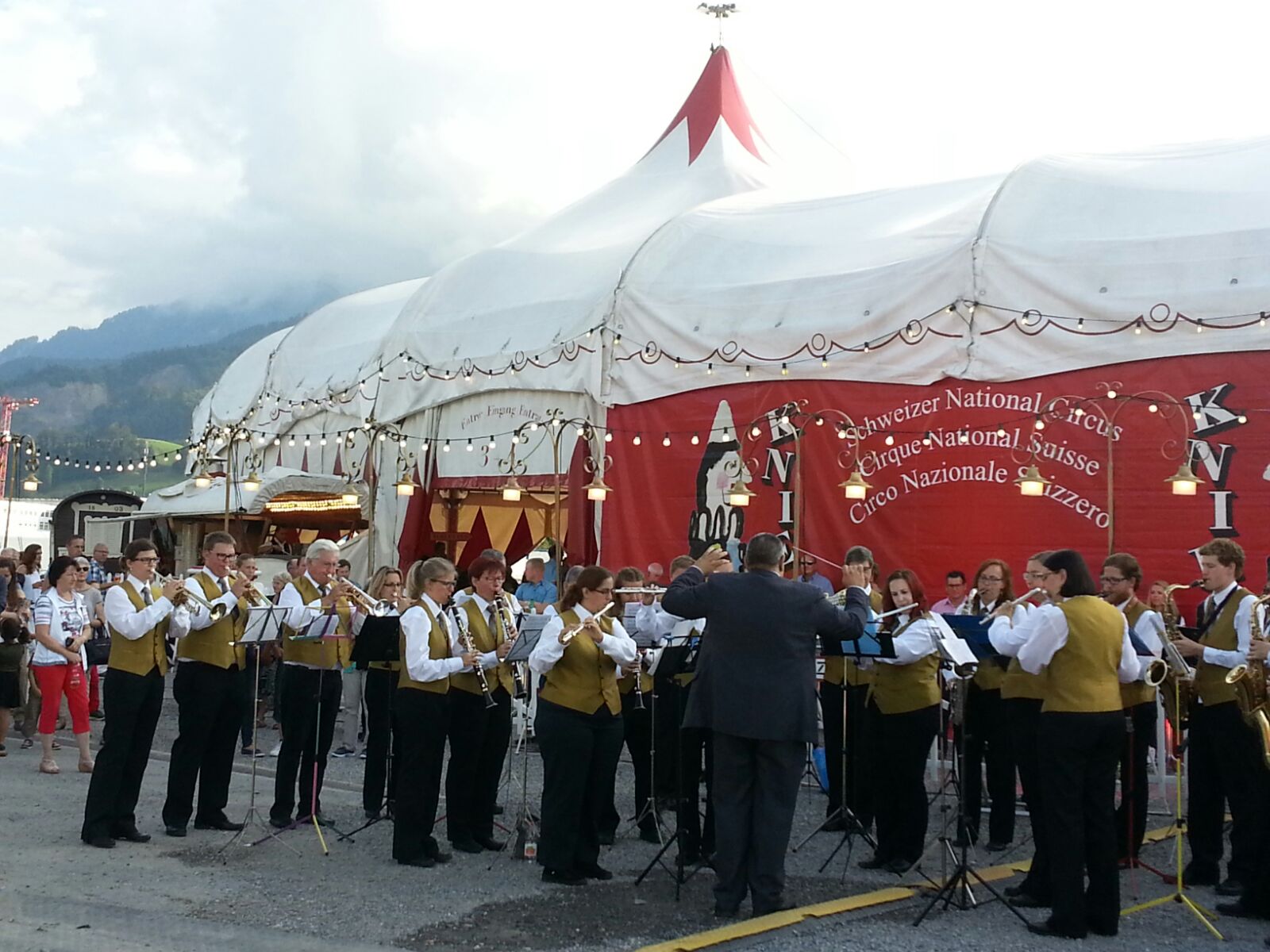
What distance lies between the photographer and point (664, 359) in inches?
623

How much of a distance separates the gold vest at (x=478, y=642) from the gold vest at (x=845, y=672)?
2.02 meters

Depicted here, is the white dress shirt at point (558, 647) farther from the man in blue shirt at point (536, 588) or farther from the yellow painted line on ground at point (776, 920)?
the man in blue shirt at point (536, 588)

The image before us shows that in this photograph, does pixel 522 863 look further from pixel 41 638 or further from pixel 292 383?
pixel 292 383

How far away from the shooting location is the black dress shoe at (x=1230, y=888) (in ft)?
21.4

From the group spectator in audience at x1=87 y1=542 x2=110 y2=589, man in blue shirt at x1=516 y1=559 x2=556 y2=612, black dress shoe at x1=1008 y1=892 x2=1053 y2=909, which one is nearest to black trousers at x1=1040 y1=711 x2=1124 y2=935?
black dress shoe at x1=1008 y1=892 x2=1053 y2=909

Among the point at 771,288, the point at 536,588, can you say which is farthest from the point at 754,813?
the point at 771,288

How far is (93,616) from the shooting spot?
1216 centimetres

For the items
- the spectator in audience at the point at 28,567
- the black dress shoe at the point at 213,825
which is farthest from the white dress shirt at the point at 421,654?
the spectator in audience at the point at 28,567

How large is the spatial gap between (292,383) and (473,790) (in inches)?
712

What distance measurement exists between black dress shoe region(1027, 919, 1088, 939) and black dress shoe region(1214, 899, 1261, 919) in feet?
3.14

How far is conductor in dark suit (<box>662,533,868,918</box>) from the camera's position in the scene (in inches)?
235

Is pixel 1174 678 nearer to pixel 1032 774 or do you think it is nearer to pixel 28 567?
pixel 1032 774

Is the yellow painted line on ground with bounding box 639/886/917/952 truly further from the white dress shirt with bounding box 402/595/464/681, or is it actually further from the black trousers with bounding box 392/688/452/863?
the white dress shirt with bounding box 402/595/464/681

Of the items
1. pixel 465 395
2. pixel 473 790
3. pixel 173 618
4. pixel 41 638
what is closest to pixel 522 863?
pixel 473 790
